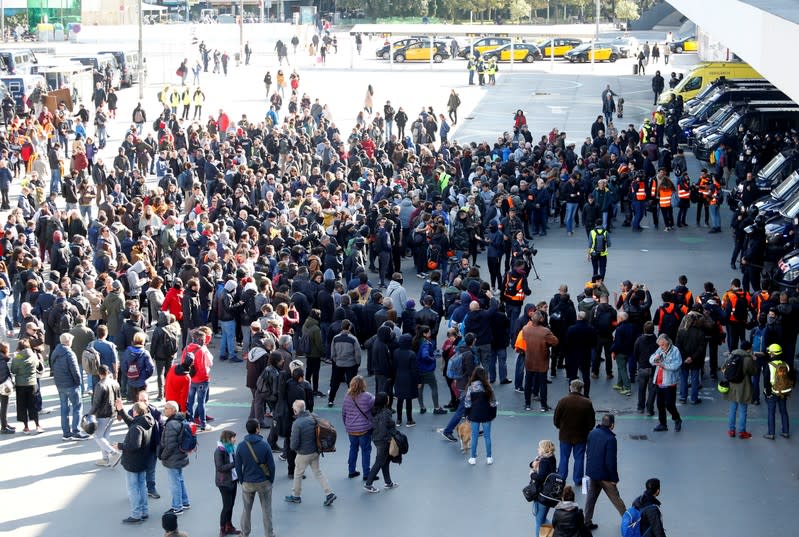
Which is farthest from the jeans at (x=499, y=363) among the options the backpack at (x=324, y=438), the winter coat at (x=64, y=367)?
the winter coat at (x=64, y=367)

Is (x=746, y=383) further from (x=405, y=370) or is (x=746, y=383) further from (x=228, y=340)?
(x=228, y=340)

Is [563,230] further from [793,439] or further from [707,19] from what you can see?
[793,439]

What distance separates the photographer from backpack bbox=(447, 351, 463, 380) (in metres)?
15.6

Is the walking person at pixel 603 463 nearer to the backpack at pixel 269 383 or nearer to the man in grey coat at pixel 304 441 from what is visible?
the man in grey coat at pixel 304 441

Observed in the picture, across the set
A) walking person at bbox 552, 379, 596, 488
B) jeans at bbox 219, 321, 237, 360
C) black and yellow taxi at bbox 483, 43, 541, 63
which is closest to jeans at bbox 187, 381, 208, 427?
jeans at bbox 219, 321, 237, 360

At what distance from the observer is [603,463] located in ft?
41.7

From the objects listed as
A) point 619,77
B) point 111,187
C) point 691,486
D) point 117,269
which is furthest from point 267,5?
point 691,486

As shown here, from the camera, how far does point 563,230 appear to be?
27750 mm

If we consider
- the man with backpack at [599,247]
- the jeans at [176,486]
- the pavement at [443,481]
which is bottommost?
the pavement at [443,481]

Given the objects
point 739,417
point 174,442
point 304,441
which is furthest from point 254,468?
point 739,417

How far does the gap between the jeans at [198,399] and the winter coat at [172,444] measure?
2.69 m

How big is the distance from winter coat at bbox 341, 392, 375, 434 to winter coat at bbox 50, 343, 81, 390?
3.96 m

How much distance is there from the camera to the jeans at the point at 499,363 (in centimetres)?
1737

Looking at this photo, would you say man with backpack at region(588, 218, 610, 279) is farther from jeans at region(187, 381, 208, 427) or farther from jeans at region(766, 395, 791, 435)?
jeans at region(187, 381, 208, 427)
